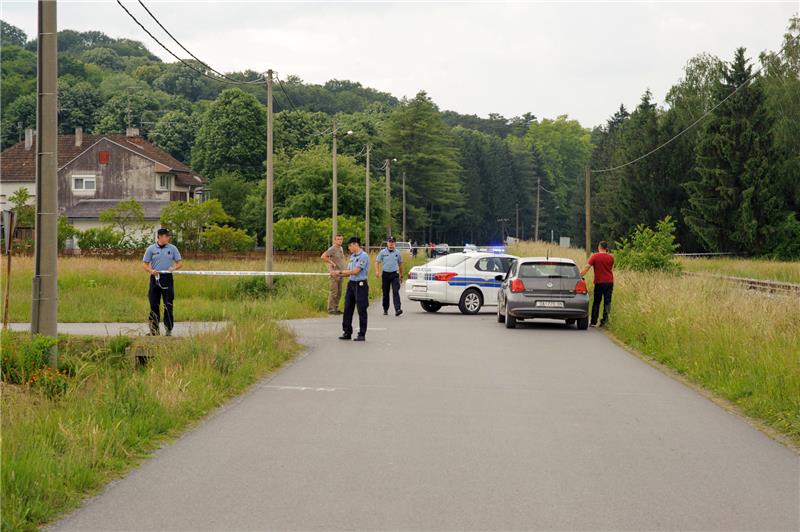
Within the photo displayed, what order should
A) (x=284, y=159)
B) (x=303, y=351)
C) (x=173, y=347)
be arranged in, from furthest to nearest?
(x=284, y=159) → (x=303, y=351) → (x=173, y=347)

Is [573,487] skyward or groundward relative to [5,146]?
groundward

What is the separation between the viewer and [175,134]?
11825 cm

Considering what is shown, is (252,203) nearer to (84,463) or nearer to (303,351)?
(303,351)

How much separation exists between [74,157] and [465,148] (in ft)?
241

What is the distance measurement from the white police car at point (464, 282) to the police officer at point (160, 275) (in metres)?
10.2

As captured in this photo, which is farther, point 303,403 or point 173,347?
point 173,347

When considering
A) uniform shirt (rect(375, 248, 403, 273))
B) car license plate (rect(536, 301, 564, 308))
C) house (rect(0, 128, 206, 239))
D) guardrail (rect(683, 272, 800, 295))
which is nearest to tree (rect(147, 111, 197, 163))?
house (rect(0, 128, 206, 239))

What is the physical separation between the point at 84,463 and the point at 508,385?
6.43 meters

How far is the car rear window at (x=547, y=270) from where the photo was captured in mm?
22625

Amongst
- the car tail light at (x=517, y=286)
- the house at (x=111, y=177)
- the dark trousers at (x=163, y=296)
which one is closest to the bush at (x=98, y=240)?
the house at (x=111, y=177)

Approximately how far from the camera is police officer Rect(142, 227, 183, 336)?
18.3 m

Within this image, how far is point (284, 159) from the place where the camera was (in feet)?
257

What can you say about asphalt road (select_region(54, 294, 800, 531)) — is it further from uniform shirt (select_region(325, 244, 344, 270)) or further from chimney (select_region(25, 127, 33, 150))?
chimney (select_region(25, 127, 33, 150))

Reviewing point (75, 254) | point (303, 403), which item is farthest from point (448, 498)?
point (75, 254)
